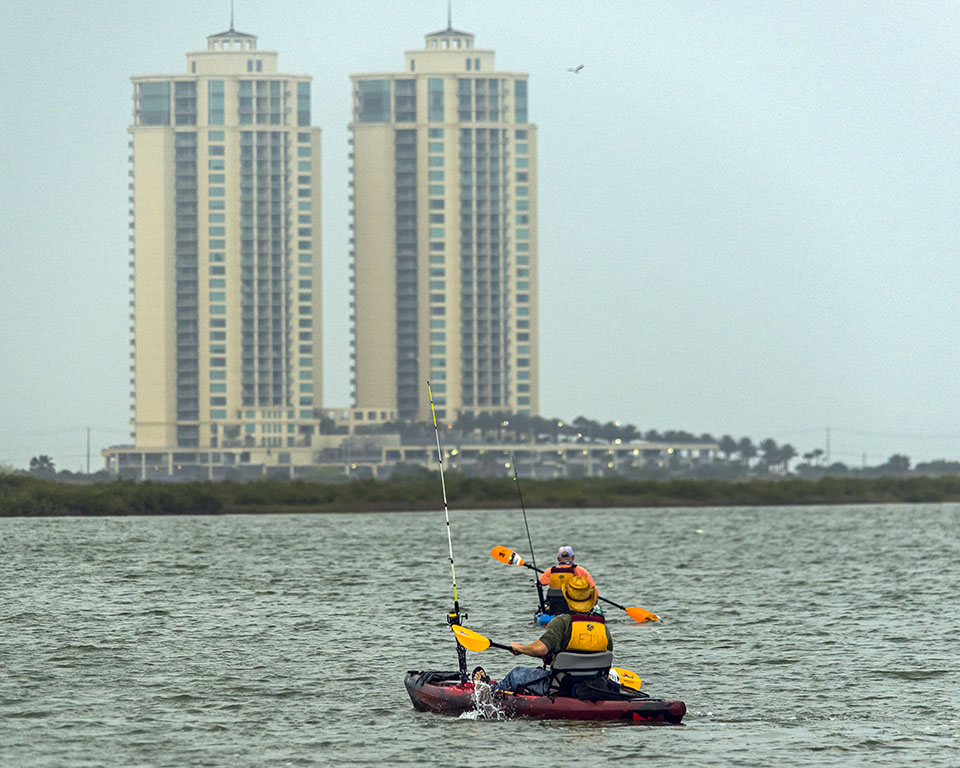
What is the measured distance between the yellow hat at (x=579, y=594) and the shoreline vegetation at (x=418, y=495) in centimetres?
8785

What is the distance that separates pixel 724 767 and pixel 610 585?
3028 cm

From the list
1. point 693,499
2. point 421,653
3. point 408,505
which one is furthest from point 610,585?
point 693,499

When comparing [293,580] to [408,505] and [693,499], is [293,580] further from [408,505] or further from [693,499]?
[693,499]

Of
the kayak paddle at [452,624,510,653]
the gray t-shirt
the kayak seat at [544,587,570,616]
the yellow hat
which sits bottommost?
the kayak paddle at [452,624,510,653]

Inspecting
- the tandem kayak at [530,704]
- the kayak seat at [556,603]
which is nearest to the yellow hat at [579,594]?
the tandem kayak at [530,704]

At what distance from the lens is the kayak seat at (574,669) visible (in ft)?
72.4

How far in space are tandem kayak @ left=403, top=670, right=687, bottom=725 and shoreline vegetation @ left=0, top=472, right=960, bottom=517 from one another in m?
85.1

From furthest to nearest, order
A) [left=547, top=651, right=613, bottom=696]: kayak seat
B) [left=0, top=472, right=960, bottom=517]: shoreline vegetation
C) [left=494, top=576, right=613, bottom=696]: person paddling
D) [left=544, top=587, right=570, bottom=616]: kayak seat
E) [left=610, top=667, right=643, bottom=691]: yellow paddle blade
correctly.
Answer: [left=0, top=472, right=960, bottom=517]: shoreline vegetation, [left=610, top=667, right=643, bottom=691]: yellow paddle blade, [left=544, top=587, right=570, bottom=616]: kayak seat, [left=547, top=651, right=613, bottom=696]: kayak seat, [left=494, top=576, right=613, bottom=696]: person paddling

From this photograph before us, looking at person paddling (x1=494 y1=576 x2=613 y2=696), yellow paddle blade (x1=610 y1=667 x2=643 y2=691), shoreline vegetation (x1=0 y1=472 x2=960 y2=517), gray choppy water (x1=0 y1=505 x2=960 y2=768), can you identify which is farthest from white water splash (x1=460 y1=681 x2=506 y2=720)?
shoreline vegetation (x1=0 y1=472 x2=960 y2=517)

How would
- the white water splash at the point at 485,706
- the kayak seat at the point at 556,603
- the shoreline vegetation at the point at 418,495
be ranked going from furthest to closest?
1. the shoreline vegetation at the point at 418,495
2. the kayak seat at the point at 556,603
3. the white water splash at the point at 485,706

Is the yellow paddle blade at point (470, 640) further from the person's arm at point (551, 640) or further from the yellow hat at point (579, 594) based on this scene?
the yellow hat at point (579, 594)

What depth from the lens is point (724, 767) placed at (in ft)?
65.2

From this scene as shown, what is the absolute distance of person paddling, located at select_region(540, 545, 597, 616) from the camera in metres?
22.3

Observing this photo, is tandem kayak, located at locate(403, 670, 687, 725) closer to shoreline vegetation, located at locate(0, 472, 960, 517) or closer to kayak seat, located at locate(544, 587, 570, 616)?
kayak seat, located at locate(544, 587, 570, 616)
